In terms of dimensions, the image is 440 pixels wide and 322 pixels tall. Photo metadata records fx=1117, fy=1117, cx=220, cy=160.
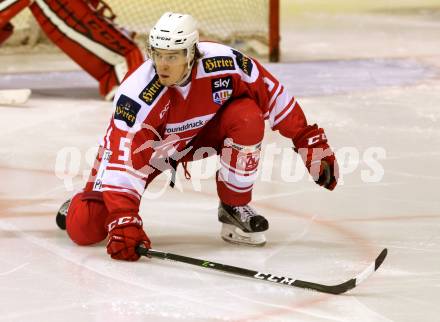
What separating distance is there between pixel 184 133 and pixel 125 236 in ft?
1.15

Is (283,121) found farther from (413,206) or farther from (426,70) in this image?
(426,70)

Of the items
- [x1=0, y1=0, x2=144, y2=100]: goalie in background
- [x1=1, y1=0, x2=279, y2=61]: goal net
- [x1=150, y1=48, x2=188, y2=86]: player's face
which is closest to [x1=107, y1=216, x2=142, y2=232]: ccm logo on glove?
[x1=150, y1=48, x2=188, y2=86]: player's face

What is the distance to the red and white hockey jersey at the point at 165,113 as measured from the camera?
275 centimetres

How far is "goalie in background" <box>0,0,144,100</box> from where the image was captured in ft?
16.5

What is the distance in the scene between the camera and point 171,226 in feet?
10.3

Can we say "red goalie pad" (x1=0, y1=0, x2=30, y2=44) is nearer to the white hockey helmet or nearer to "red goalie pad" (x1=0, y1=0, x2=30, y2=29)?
"red goalie pad" (x1=0, y1=0, x2=30, y2=29)

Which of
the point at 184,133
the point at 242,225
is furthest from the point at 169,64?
the point at 242,225

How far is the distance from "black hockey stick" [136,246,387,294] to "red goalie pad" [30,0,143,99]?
2.39m

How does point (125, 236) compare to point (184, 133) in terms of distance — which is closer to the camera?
point (125, 236)

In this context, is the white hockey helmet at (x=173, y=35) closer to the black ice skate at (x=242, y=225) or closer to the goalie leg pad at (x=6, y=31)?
the black ice skate at (x=242, y=225)

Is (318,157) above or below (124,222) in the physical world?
above

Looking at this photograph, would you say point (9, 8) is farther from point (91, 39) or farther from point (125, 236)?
point (125, 236)

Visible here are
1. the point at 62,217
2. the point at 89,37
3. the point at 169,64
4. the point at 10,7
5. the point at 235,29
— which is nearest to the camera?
the point at 169,64

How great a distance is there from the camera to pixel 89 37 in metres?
5.06
